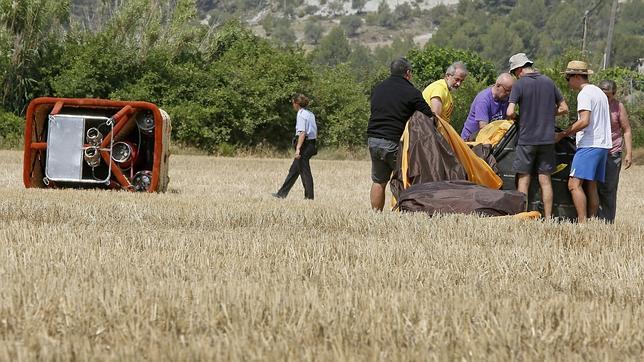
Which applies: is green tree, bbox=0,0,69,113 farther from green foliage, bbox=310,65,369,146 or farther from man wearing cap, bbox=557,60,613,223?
man wearing cap, bbox=557,60,613,223

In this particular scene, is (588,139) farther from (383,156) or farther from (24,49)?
(24,49)

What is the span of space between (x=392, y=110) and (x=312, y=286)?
5081mm

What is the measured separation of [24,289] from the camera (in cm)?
488

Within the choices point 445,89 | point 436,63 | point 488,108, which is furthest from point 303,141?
point 436,63

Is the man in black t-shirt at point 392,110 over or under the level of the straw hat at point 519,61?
under

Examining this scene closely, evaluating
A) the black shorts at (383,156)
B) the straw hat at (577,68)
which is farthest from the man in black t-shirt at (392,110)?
the straw hat at (577,68)

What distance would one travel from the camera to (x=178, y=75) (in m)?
36.4

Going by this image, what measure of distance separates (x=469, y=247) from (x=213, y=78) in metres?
30.3

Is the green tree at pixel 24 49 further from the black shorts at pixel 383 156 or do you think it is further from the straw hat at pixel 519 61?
the straw hat at pixel 519 61

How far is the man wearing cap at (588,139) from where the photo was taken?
9.73 metres

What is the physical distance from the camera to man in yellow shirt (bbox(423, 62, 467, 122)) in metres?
10.4

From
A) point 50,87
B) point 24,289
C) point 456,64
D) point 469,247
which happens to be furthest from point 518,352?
point 50,87

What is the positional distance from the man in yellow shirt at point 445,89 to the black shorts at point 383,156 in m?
0.66

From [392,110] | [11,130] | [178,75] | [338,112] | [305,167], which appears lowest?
[11,130]
